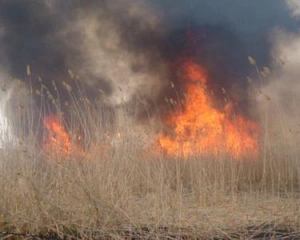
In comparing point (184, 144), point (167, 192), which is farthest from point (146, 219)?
→ point (184, 144)

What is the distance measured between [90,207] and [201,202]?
204cm

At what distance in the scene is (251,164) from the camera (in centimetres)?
766

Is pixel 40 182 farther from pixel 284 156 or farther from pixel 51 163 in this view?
pixel 284 156

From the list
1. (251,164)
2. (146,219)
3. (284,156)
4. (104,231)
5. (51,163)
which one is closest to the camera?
(104,231)

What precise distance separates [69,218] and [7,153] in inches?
42.9

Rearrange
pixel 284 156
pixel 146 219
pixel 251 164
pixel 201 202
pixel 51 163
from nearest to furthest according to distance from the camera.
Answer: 1. pixel 146 219
2. pixel 51 163
3. pixel 201 202
4. pixel 284 156
5. pixel 251 164

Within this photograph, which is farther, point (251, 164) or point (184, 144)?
point (251, 164)

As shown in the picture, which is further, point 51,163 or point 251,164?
point 251,164

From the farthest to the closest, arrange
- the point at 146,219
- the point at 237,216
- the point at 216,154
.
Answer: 1. the point at 216,154
2. the point at 237,216
3. the point at 146,219

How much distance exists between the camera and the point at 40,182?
418 cm

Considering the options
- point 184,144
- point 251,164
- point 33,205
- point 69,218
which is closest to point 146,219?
point 69,218

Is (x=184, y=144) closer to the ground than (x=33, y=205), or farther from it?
farther from it

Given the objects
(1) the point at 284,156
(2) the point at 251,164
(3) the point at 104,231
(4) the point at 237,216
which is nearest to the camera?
(3) the point at 104,231

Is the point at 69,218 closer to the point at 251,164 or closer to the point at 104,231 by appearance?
the point at 104,231
